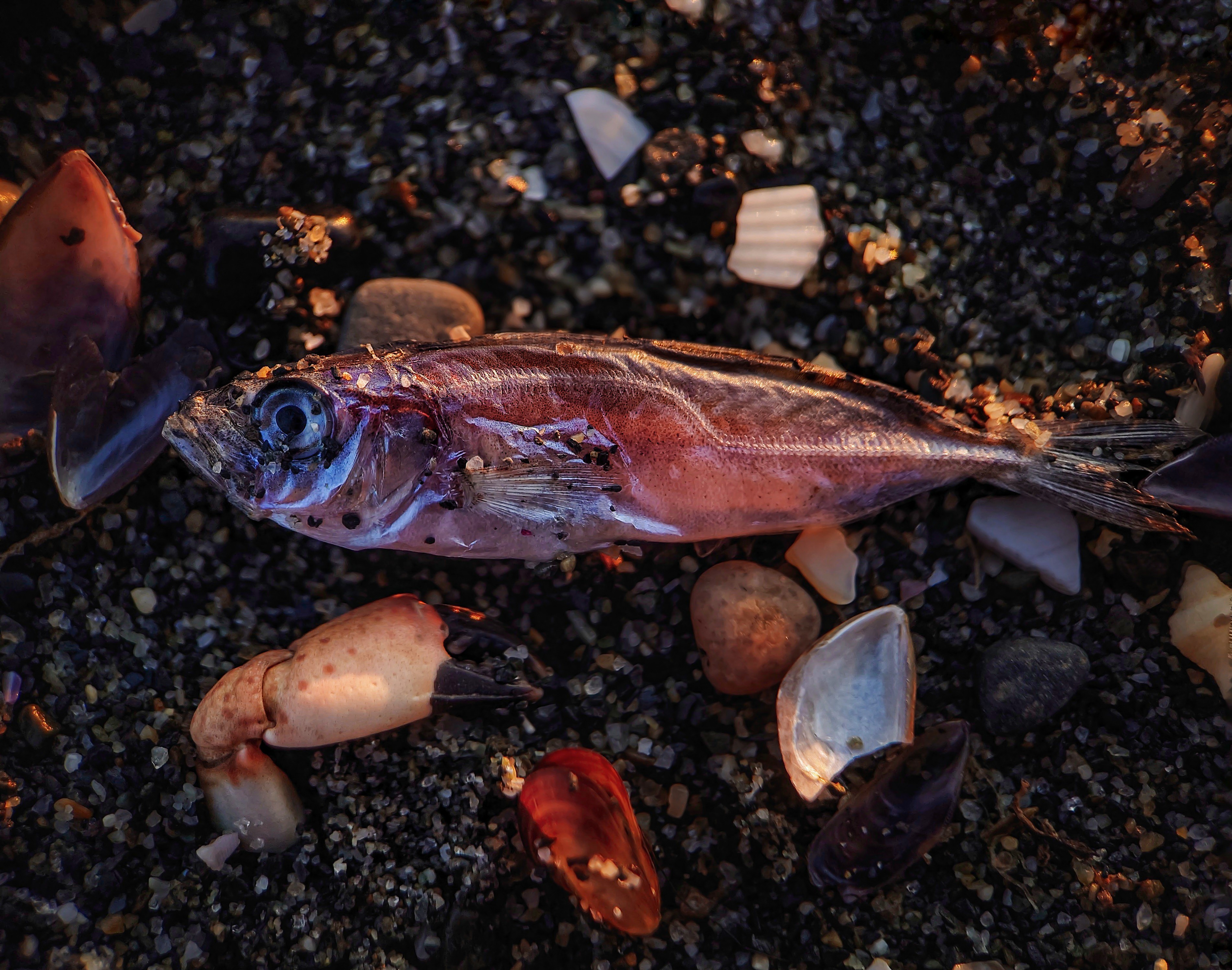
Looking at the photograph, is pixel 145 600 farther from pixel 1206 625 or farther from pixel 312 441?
pixel 1206 625

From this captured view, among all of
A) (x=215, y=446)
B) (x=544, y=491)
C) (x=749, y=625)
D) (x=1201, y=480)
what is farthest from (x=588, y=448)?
(x=1201, y=480)

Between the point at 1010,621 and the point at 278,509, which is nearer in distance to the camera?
the point at 278,509

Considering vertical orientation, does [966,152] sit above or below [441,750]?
above

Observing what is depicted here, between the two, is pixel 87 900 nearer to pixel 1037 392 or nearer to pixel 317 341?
pixel 317 341

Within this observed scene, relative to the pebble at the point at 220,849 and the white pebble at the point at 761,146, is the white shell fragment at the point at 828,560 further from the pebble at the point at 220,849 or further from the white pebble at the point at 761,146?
the pebble at the point at 220,849

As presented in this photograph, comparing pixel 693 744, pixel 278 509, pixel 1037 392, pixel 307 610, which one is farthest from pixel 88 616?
pixel 1037 392

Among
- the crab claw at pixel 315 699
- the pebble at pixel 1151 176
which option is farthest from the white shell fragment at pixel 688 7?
the crab claw at pixel 315 699
